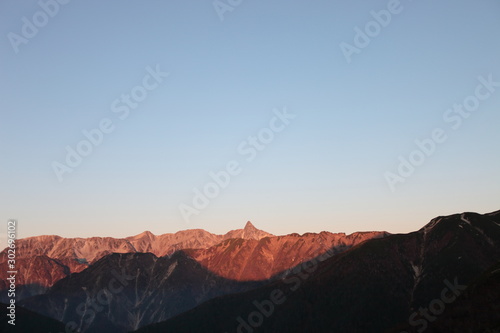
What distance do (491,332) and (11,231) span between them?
185698 mm

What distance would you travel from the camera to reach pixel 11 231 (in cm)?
18775

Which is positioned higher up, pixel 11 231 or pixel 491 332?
pixel 11 231

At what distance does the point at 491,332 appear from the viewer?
19850cm
